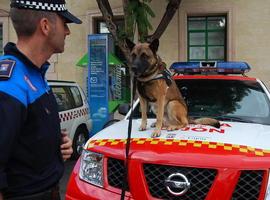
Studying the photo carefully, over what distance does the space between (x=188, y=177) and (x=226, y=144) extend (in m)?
0.43

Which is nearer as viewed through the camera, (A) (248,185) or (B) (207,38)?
(A) (248,185)

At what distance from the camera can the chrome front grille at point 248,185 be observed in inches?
123

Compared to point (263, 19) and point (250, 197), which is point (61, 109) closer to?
point (250, 197)

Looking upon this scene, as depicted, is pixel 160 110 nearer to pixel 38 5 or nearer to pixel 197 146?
pixel 197 146

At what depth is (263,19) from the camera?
43.3ft

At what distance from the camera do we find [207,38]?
14023mm

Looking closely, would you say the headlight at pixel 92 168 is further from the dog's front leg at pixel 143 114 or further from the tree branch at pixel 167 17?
the tree branch at pixel 167 17

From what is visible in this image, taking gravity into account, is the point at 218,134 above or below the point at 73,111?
above

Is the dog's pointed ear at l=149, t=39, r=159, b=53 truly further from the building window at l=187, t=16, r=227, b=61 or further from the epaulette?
the building window at l=187, t=16, r=227, b=61

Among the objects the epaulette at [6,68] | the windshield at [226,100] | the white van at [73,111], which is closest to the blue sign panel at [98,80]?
the white van at [73,111]

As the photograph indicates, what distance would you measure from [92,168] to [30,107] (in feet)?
5.95

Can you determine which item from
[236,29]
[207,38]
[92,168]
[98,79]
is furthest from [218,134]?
[207,38]

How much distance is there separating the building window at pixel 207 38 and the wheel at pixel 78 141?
5.37 meters

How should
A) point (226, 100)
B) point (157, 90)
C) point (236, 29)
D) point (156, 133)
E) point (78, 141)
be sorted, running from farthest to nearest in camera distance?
point (236, 29) < point (78, 141) < point (226, 100) < point (157, 90) < point (156, 133)
